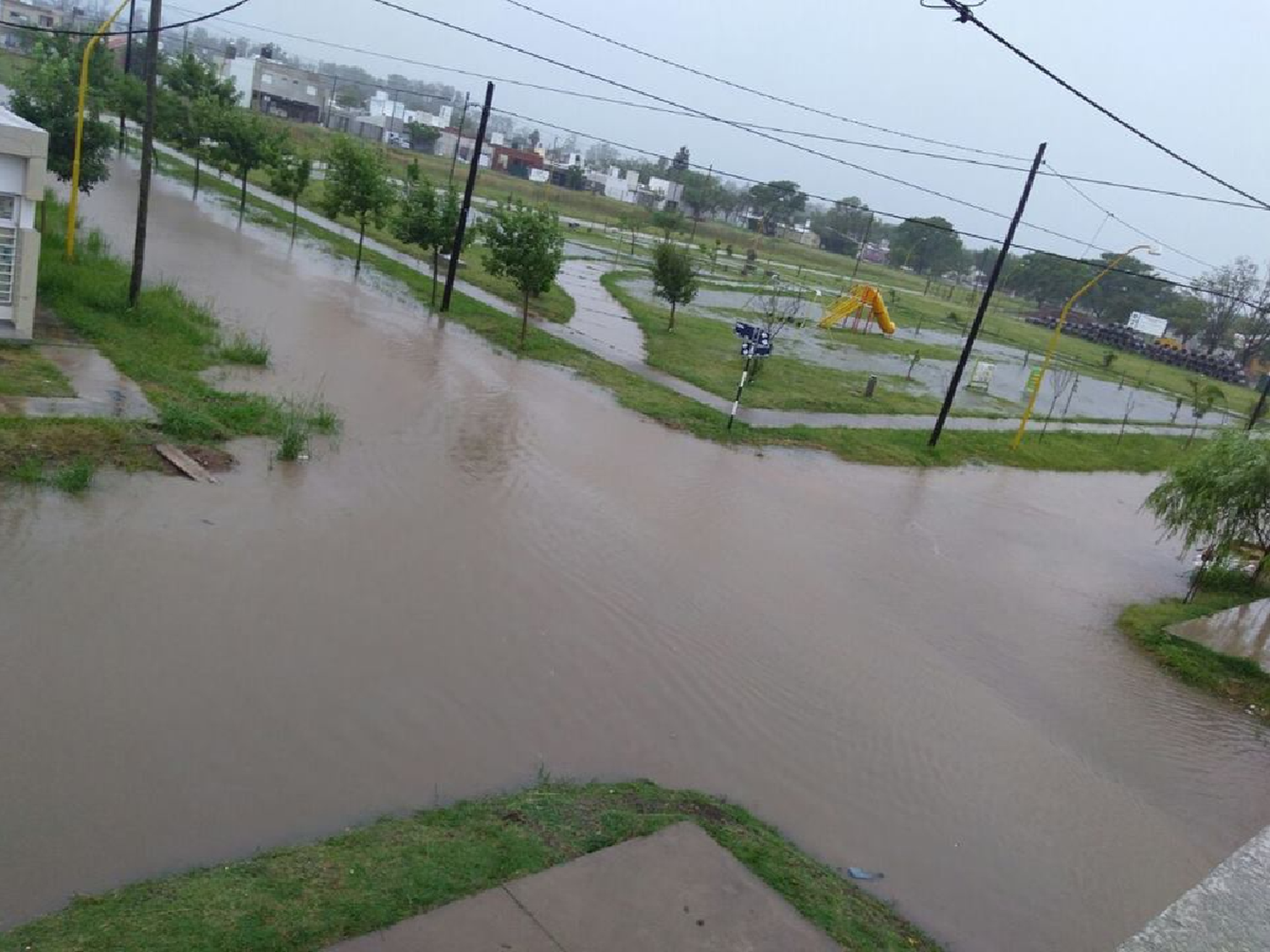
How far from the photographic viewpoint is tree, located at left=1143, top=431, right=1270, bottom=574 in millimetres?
14648

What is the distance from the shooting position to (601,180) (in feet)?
359

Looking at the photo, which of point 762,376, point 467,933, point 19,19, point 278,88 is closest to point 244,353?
point 467,933

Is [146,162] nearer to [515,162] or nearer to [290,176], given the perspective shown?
[290,176]

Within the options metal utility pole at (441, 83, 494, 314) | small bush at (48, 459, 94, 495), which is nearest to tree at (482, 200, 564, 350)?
metal utility pole at (441, 83, 494, 314)

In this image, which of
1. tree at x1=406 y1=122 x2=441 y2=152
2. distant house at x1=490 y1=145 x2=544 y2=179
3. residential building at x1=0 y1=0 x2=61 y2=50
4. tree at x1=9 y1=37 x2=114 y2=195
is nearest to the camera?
tree at x1=9 y1=37 x2=114 y2=195

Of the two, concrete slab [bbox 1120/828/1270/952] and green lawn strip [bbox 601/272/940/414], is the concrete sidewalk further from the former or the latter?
green lawn strip [bbox 601/272/940/414]

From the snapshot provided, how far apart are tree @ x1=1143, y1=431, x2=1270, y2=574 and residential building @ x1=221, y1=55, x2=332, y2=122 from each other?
3059 inches

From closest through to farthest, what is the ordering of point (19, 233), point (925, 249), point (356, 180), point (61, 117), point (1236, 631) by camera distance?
point (19, 233), point (1236, 631), point (61, 117), point (356, 180), point (925, 249)

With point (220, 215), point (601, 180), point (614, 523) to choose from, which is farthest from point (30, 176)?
point (601, 180)

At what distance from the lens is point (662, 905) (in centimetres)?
564

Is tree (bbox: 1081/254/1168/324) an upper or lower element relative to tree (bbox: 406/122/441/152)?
upper

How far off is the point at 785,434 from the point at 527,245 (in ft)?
24.5

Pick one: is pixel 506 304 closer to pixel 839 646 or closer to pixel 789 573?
pixel 789 573

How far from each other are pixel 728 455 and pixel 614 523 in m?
5.36
